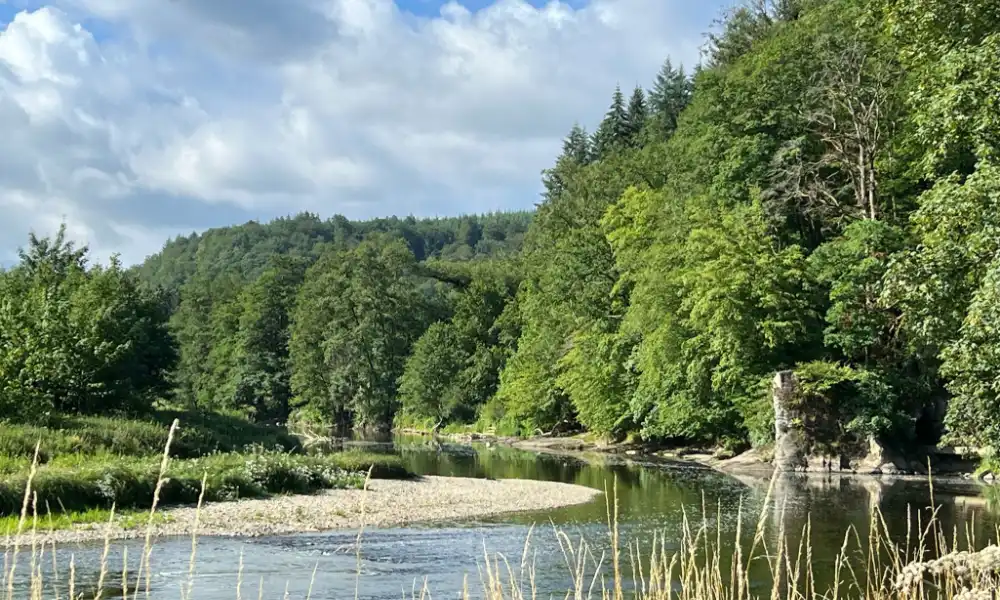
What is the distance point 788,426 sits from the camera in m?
38.2

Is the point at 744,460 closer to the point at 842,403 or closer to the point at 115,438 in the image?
the point at 842,403

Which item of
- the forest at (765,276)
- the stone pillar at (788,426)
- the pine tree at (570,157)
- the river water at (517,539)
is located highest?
the pine tree at (570,157)

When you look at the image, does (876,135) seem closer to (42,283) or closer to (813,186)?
(813,186)

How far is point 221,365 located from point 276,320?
794cm

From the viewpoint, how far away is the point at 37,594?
11.5ft

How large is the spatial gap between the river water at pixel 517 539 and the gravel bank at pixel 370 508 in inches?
40.0

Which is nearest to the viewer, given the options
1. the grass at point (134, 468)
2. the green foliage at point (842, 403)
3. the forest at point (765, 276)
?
the forest at point (765, 276)

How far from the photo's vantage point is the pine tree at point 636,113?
93.4 m

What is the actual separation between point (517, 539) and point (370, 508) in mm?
6322

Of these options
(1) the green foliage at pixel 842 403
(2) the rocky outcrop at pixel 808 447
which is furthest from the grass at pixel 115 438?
(1) the green foliage at pixel 842 403

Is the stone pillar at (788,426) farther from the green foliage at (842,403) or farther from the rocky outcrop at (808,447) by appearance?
the green foliage at (842,403)

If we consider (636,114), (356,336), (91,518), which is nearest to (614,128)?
(636,114)

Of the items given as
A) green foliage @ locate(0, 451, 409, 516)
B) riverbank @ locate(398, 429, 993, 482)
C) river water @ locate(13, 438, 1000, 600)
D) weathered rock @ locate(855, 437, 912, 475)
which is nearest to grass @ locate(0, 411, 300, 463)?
green foliage @ locate(0, 451, 409, 516)

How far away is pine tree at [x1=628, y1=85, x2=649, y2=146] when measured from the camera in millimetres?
93375
